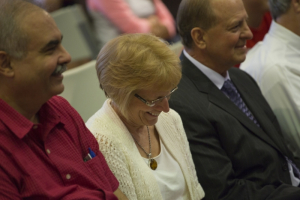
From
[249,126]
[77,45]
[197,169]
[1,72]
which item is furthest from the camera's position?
[77,45]

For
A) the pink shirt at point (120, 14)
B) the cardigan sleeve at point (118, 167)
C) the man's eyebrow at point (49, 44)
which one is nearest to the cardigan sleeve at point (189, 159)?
the cardigan sleeve at point (118, 167)

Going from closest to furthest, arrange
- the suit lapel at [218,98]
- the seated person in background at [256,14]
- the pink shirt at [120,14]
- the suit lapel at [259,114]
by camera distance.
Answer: the suit lapel at [218,98] < the suit lapel at [259,114] < the seated person in background at [256,14] < the pink shirt at [120,14]

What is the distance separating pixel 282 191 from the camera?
1.88m

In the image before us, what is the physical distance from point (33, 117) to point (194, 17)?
1.12m

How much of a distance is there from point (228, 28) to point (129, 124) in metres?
0.80

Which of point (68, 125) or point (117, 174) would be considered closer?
point (68, 125)

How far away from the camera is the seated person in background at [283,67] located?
7.91ft

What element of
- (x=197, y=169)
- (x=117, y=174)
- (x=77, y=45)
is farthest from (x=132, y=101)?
(x=77, y=45)

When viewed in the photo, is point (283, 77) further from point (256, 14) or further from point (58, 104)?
point (58, 104)

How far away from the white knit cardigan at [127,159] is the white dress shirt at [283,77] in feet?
2.87

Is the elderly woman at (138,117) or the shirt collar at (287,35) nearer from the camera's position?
the elderly woman at (138,117)

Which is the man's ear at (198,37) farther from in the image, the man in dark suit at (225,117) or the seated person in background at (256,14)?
the seated person in background at (256,14)

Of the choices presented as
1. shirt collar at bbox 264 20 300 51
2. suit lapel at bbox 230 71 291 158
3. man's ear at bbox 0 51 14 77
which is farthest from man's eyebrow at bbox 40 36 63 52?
shirt collar at bbox 264 20 300 51

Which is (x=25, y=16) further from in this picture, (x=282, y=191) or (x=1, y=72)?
(x=282, y=191)
